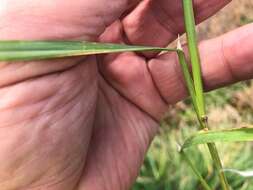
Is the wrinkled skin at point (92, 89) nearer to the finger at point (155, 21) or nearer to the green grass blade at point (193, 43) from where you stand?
the finger at point (155, 21)

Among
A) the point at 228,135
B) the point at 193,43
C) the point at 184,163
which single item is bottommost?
the point at 184,163

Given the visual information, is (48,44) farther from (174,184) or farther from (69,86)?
(174,184)

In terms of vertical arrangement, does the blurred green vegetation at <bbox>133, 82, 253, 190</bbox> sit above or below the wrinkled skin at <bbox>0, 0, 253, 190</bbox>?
below

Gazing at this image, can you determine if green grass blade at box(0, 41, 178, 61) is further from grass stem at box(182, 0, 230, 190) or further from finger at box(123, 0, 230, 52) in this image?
finger at box(123, 0, 230, 52)

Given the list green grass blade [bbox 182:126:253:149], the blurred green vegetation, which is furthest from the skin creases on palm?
the blurred green vegetation

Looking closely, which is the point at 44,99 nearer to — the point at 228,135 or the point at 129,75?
the point at 129,75

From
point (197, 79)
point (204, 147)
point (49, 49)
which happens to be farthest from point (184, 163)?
point (49, 49)
